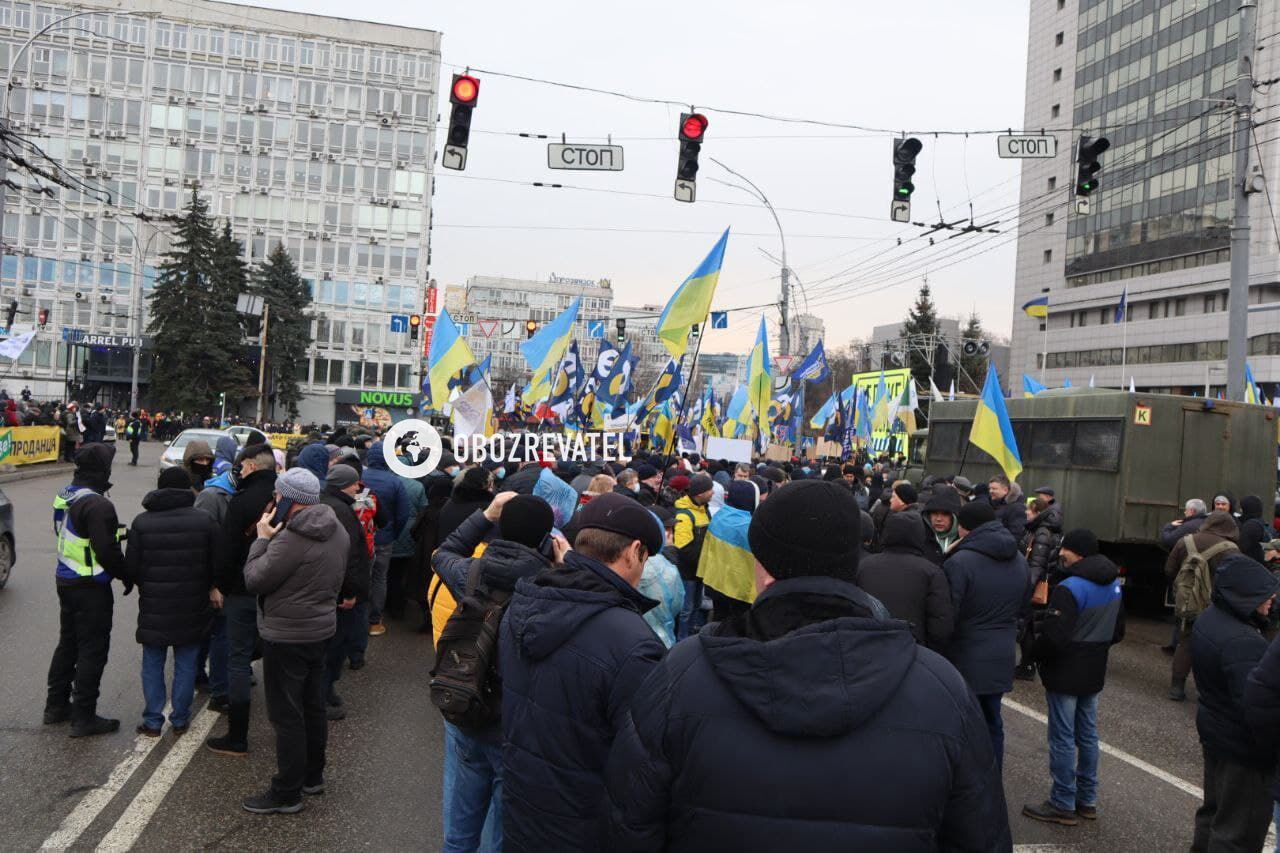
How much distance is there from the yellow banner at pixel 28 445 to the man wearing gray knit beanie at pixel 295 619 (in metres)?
24.3

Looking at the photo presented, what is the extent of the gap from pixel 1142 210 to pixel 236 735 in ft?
220

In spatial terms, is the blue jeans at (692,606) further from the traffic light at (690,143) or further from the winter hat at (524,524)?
the traffic light at (690,143)

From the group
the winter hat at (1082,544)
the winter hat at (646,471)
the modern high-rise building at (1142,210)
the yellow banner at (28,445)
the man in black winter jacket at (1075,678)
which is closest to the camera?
the man in black winter jacket at (1075,678)

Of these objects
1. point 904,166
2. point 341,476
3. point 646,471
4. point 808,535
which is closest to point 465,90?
point 646,471

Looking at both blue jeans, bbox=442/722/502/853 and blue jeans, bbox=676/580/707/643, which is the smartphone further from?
blue jeans, bbox=676/580/707/643

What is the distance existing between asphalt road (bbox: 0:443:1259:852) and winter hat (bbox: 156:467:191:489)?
1616 millimetres

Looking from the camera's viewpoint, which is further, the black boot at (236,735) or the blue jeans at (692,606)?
the blue jeans at (692,606)

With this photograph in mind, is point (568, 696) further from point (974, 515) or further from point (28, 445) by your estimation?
point (28, 445)

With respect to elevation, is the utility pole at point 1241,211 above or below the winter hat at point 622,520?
above

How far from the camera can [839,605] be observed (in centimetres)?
213

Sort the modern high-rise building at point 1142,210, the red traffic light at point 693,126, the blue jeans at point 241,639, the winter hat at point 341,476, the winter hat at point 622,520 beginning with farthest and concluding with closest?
the modern high-rise building at point 1142,210
the red traffic light at point 693,126
the winter hat at point 341,476
the blue jeans at point 241,639
the winter hat at point 622,520

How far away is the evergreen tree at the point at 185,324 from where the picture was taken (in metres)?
54.2

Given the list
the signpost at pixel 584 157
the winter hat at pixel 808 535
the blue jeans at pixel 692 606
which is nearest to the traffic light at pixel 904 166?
the signpost at pixel 584 157

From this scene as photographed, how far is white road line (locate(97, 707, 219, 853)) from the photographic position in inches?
193
